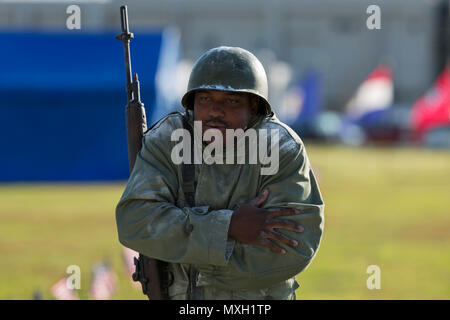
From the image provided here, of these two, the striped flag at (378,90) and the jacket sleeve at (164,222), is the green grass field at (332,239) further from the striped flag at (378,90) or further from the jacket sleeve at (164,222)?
the striped flag at (378,90)

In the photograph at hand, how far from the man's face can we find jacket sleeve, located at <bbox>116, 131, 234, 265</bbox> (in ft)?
0.65

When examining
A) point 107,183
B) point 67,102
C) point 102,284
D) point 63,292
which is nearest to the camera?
point 63,292

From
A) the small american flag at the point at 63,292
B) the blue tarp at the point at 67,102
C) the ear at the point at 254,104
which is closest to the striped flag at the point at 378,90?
the blue tarp at the point at 67,102

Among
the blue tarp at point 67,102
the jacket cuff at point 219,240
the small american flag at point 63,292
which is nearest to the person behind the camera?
the jacket cuff at point 219,240

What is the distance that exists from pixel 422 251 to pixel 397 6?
52.4 m

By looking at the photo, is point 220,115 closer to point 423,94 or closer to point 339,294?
point 339,294

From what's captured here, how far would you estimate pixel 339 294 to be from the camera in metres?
7.53

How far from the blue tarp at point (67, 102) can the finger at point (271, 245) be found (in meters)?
10.2

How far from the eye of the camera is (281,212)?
10.6ft

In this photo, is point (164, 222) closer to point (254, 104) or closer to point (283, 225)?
point (283, 225)

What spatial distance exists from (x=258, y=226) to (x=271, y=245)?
3.6 inches

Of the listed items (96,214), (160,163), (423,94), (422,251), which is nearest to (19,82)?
(96,214)

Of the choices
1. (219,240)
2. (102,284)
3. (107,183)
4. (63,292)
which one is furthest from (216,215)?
(107,183)

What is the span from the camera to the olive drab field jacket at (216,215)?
324 centimetres
